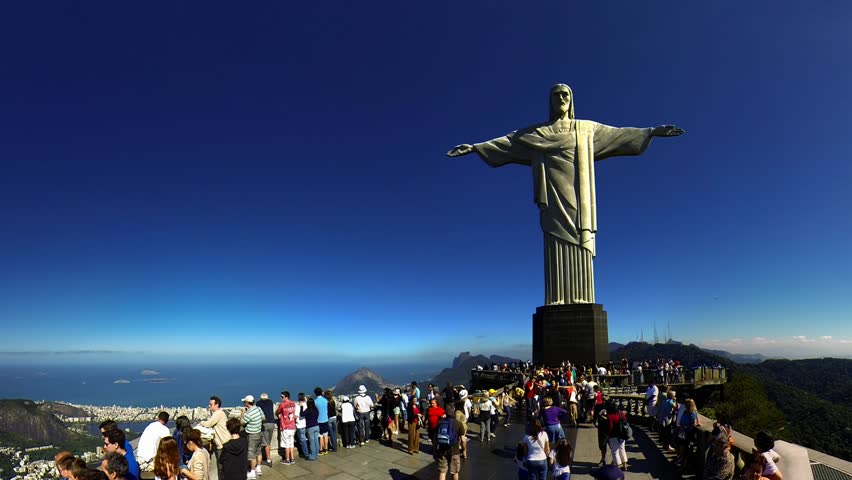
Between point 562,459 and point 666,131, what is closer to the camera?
point 562,459

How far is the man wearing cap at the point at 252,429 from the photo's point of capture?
336 inches

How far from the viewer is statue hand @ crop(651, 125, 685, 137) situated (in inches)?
939

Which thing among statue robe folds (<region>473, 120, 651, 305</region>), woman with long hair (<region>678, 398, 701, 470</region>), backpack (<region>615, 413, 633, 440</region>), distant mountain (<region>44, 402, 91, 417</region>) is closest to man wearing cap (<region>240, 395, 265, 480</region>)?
backpack (<region>615, 413, 633, 440</region>)

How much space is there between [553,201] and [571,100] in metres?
6.52

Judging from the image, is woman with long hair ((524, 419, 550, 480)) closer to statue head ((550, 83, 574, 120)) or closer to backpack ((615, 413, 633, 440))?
backpack ((615, 413, 633, 440))

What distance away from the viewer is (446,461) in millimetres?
8078

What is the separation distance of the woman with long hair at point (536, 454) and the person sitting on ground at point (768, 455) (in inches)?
112

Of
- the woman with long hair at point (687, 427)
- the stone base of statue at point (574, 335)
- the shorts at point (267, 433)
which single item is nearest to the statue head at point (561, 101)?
the stone base of statue at point (574, 335)

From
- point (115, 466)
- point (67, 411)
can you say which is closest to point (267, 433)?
point (115, 466)

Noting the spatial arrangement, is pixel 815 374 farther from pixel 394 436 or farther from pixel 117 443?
pixel 117 443

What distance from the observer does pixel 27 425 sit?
3770 inches

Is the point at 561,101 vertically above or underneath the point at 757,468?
above

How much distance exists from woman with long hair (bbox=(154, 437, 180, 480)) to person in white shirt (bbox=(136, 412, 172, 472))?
1.44 m

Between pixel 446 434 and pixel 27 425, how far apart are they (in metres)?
132
